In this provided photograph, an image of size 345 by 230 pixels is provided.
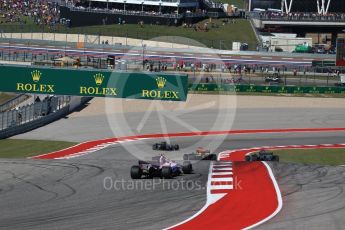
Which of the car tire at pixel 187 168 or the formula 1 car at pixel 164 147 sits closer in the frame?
the car tire at pixel 187 168

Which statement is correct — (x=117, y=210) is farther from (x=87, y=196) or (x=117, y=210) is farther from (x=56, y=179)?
(x=56, y=179)

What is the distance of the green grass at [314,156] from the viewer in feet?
122

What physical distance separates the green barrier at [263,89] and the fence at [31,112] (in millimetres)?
14146

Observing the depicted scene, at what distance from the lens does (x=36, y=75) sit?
45.8 meters

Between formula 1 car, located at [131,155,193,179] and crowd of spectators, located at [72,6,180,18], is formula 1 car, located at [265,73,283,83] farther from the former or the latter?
formula 1 car, located at [131,155,193,179]

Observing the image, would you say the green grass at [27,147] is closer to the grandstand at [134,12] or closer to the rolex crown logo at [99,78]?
the rolex crown logo at [99,78]

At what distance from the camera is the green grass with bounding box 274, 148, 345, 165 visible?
3712 cm

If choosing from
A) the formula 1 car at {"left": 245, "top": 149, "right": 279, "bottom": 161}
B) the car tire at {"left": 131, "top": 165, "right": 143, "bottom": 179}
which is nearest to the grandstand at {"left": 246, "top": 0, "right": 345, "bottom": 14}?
the formula 1 car at {"left": 245, "top": 149, "right": 279, "bottom": 161}

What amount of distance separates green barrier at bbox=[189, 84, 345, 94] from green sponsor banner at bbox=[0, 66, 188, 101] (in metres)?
16.3

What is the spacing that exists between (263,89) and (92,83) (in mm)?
23093

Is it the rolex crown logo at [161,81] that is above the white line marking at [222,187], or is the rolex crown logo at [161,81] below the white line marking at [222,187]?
above

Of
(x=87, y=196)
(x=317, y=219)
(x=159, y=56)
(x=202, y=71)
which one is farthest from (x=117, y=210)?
(x=159, y=56)

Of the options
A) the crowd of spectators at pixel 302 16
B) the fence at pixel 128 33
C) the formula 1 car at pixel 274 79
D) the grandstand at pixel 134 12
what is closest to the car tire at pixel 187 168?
the formula 1 car at pixel 274 79

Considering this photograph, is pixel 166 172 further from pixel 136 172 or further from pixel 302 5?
pixel 302 5
